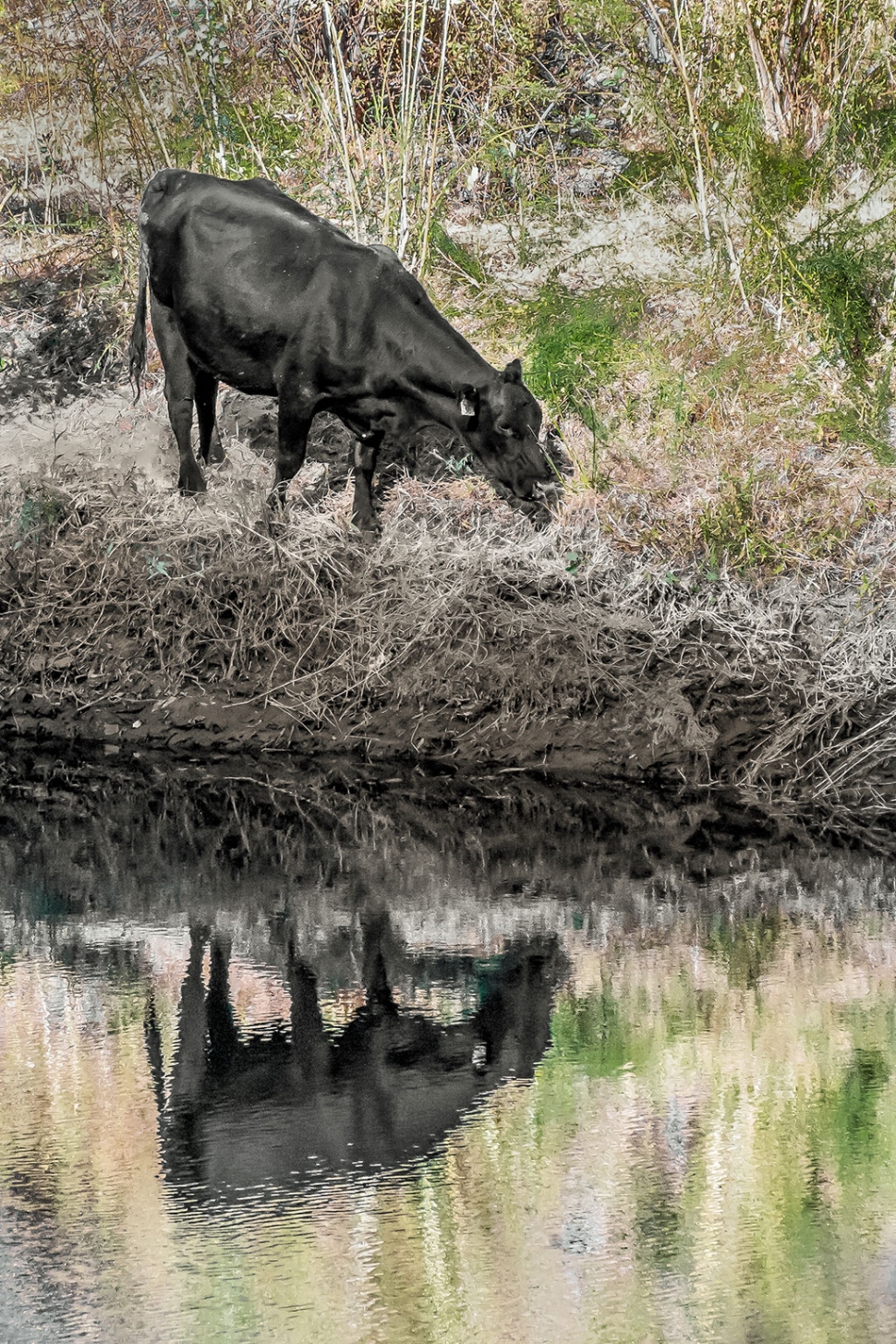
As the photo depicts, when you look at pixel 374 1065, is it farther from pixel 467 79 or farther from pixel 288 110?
pixel 467 79

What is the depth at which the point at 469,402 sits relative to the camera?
766 cm

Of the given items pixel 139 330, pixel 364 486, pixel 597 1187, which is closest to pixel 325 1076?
pixel 597 1187

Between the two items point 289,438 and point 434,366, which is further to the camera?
point 289,438

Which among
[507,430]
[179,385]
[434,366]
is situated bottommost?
[507,430]

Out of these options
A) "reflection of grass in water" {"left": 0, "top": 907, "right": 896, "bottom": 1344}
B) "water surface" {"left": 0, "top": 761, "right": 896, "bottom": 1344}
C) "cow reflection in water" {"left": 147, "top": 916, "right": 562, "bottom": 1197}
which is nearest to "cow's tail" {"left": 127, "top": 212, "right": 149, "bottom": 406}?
"water surface" {"left": 0, "top": 761, "right": 896, "bottom": 1344}

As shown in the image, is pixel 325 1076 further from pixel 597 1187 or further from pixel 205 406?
pixel 205 406

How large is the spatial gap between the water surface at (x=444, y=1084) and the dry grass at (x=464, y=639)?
0.77m

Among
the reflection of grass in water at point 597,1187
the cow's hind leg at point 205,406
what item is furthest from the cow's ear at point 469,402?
the reflection of grass in water at point 597,1187

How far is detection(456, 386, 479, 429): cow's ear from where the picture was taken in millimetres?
7637

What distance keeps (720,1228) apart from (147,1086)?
1.46 metres

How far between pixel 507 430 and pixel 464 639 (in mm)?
961

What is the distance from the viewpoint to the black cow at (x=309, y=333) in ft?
25.6

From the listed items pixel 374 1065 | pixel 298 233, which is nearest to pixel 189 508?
pixel 298 233

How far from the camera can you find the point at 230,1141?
3.94m
